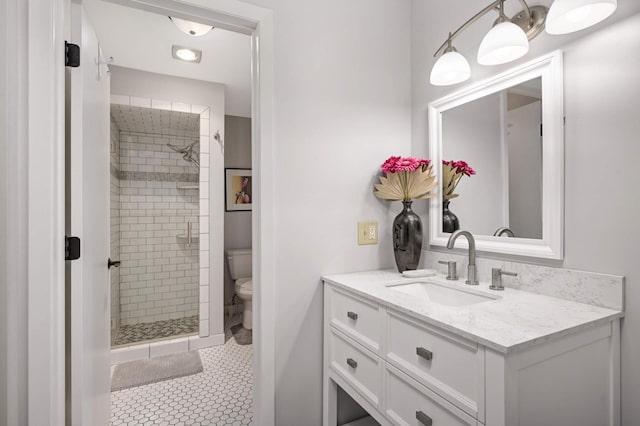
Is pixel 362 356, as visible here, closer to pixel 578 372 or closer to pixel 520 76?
pixel 578 372

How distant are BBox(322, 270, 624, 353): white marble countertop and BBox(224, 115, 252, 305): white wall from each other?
2758mm

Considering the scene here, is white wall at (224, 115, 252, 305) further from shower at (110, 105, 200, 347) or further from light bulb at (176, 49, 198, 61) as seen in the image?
light bulb at (176, 49, 198, 61)

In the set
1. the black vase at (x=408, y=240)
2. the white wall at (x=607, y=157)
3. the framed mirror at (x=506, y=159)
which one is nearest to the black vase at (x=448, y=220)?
the framed mirror at (x=506, y=159)

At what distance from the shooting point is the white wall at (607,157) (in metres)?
0.96

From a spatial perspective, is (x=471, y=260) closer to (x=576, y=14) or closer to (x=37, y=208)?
(x=576, y=14)

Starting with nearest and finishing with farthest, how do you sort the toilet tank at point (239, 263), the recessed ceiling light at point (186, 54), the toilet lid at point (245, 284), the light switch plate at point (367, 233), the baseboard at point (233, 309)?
the light switch plate at point (367, 233) < the recessed ceiling light at point (186, 54) < the toilet lid at point (245, 284) < the toilet tank at point (239, 263) < the baseboard at point (233, 309)

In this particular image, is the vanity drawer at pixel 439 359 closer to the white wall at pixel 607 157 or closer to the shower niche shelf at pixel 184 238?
the white wall at pixel 607 157

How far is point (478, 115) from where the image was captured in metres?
1.49

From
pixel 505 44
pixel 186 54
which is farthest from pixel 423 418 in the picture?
pixel 186 54

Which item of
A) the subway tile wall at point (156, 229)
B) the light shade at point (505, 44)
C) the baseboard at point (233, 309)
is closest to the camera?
the light shade at point (505, 44)

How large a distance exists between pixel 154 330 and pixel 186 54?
2.64 m

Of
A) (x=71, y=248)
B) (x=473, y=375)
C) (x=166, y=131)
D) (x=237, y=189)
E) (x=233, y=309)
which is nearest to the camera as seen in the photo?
(x=473, y=375)

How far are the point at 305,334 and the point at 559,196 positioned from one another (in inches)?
47.7

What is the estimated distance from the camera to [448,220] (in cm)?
163
